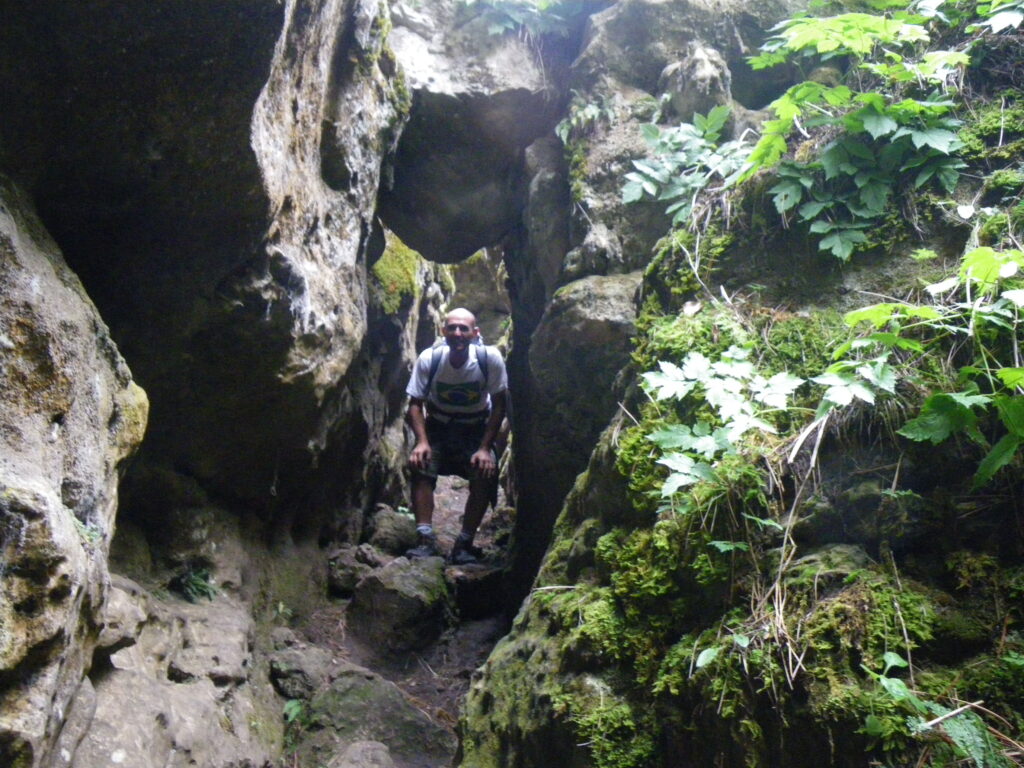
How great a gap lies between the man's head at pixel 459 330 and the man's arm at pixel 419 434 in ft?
2.13

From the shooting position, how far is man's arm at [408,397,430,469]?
7039 mm

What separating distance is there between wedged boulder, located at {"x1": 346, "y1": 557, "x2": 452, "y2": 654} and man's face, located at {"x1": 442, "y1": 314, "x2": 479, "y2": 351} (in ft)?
7.09

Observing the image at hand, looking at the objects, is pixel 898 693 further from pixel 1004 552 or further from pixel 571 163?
pixel 571 163

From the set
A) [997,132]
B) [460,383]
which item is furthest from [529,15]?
[997,132]

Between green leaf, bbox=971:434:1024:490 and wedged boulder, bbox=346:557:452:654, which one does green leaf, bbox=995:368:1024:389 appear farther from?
wedged boulder, bbox=346:557:452:654

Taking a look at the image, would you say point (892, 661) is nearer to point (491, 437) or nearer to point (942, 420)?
point (942, 420)

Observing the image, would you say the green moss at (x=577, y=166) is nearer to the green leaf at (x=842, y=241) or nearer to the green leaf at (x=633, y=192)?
the green leaf at (x=633, y=192)

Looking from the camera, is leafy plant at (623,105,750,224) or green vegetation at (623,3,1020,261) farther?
leafy plant at (623,105,750,224)

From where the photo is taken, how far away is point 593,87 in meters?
6.43

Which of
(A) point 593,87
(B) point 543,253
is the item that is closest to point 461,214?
(B) point 543,253

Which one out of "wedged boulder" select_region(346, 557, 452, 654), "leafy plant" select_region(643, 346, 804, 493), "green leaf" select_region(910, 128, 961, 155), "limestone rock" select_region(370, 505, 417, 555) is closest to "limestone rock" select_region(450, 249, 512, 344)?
"limestone rock" select_region(370, 505, 417, 555)

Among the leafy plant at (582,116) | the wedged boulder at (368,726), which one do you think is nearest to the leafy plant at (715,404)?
the wedged boulder at (368,726)

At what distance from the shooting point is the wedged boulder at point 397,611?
5.59 m

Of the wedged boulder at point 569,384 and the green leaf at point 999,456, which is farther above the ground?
the green leaf at point 999,456
